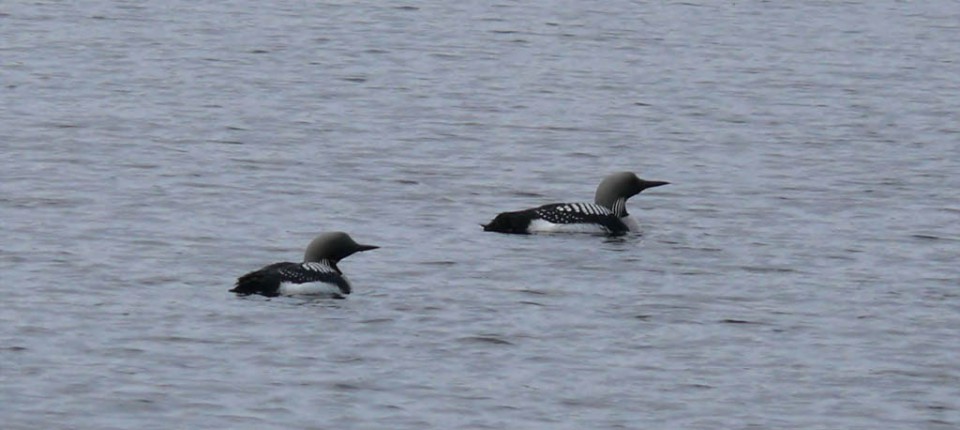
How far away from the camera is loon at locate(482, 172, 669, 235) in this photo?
778 inches

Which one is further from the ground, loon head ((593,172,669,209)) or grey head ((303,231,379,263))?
grey head ((303,231,379,263))

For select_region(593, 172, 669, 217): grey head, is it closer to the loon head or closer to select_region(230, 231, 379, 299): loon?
the loon head

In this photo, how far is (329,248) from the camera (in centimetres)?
1700

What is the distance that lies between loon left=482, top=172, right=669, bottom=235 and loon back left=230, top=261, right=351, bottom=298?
11.7 feet

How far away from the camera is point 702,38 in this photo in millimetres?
37219

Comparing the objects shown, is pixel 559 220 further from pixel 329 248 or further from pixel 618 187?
pixel 329 248

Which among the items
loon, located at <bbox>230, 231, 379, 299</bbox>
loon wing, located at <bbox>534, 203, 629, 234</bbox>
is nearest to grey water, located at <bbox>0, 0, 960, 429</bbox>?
loon, located at <bbox>230, 231, 379, 299</bbox>

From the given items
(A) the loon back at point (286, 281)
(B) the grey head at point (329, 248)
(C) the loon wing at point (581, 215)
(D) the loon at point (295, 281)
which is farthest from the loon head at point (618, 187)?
(A) the loon back at point (286, 281)

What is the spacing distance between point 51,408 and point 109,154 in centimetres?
1105

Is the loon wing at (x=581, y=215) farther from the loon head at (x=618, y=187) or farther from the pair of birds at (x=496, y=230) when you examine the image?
the loon head at (x=618, y=187)

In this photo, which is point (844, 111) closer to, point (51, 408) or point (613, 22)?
point (613, 22)

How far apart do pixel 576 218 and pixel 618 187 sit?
2.61ft

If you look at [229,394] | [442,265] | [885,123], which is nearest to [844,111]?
[885,123]

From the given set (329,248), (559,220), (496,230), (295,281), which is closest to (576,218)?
(559,220)
